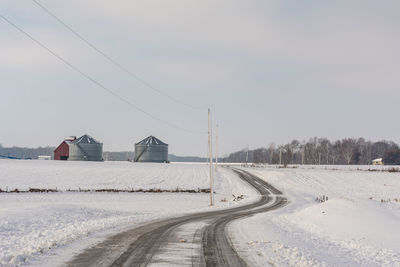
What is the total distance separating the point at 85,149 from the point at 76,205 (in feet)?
245

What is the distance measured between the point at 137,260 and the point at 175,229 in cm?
657

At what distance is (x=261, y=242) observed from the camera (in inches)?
496

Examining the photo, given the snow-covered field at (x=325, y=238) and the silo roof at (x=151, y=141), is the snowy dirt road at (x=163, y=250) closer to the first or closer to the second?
the snow-covered field at (x=325, y=238)

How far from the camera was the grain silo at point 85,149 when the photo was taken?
97.1m

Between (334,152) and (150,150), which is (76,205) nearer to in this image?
(150,150)

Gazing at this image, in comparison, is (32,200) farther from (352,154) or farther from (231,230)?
(352,154)

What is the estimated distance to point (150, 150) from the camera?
99562 mm

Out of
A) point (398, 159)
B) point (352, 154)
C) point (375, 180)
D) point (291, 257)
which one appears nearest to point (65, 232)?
point (291, 257)

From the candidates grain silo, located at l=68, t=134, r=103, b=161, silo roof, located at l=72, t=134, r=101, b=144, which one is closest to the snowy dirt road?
grain silo, located at l=68, t=134, r=103, b=161

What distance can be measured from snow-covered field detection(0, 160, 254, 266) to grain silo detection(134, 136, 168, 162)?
33.2 metres

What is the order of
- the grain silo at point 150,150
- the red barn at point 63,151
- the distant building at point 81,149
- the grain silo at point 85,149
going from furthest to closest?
the red barn at point 63,151 → the grain silo at point 150,150 → the distant building at point 81,149 → the grain silo at point 85,149

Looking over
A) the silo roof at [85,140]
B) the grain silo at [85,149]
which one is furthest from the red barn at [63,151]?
the silo roof at [85,140]

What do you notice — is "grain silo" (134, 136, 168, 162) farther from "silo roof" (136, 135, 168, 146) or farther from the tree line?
the tree line

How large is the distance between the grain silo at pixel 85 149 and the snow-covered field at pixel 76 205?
111ft
